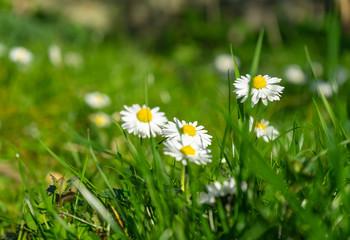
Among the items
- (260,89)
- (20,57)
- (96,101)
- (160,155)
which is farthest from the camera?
(20,57)

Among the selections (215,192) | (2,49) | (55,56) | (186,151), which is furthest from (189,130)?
(2,49)

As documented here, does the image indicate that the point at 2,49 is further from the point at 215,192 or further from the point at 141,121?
the point at 215,192

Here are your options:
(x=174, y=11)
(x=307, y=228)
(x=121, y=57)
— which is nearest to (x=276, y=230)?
(x=307, y=228)

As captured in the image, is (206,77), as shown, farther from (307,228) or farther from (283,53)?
(307,228)

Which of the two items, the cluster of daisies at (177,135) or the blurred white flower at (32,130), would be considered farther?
the blurred white flower at (32,130)

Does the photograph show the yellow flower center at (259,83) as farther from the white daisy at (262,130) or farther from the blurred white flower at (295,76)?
the blurred white flower at (295,76)

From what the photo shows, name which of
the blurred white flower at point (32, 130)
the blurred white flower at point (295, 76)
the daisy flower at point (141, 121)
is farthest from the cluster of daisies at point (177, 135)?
the blurred white flower at point (295, 76)

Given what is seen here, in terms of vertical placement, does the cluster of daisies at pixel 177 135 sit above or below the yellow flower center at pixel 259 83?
below

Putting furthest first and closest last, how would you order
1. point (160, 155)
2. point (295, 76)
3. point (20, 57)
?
point (295, 76) < point (20, 57) < point (160, 155)
